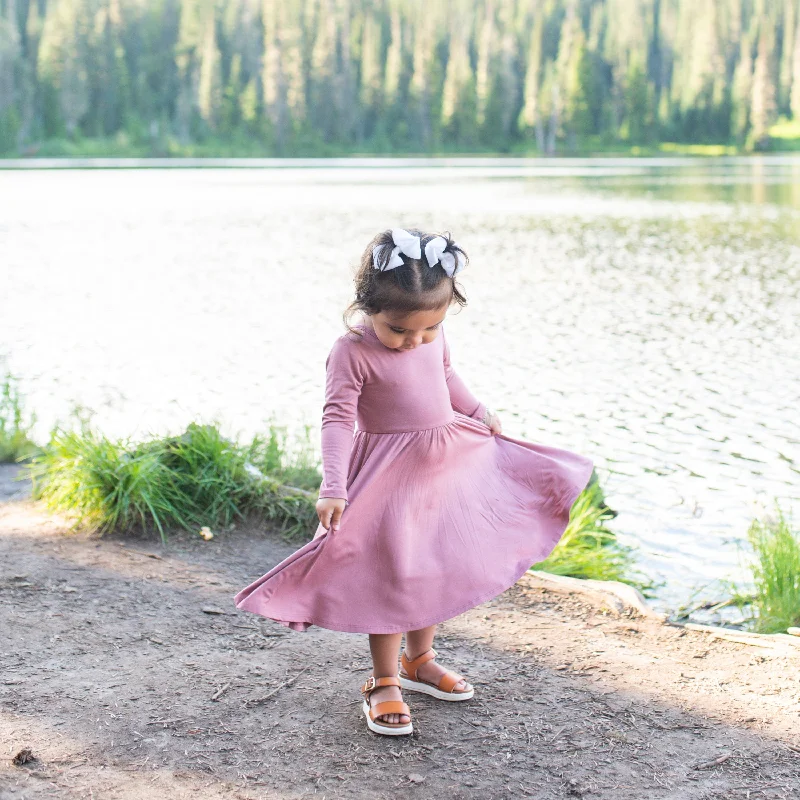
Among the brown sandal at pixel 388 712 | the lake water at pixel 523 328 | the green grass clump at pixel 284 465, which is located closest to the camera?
the brown sandal at pixel 388 712

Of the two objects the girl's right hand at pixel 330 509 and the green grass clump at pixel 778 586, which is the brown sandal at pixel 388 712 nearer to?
the girl's right hand at pixel 330 509

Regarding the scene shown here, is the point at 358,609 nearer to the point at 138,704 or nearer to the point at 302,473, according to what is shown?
the point at 138,704

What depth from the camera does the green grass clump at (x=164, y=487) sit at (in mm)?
4680

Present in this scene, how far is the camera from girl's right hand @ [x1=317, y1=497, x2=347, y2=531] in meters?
2.73

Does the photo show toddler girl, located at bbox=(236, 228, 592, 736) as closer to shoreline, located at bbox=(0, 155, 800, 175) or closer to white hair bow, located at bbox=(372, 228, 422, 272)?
white hair bow, located at bbox=(372, 228, 422, 272)

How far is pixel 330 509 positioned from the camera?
108 inches

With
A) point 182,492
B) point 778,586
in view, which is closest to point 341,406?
point 182,492

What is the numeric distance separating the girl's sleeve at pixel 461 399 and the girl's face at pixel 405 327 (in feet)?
0.97

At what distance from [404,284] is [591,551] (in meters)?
2.81

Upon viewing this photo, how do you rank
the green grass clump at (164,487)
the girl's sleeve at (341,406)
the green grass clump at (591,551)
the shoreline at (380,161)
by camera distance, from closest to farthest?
the girl's sleeve at (341,406) → the green grass clump at (164,487) → the green grass clump at (591,551) → the shoreline at (380,161)

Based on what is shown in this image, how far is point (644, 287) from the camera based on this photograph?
49.6 ft

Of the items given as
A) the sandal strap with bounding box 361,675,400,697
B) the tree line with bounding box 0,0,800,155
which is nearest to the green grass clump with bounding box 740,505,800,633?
the sandal strap with bounding box 361,675,400,697

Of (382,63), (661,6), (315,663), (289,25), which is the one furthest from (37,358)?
(661,6)

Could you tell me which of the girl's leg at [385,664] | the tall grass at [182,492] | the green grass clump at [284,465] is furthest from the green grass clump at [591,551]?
the girl's leg at [385,664]
